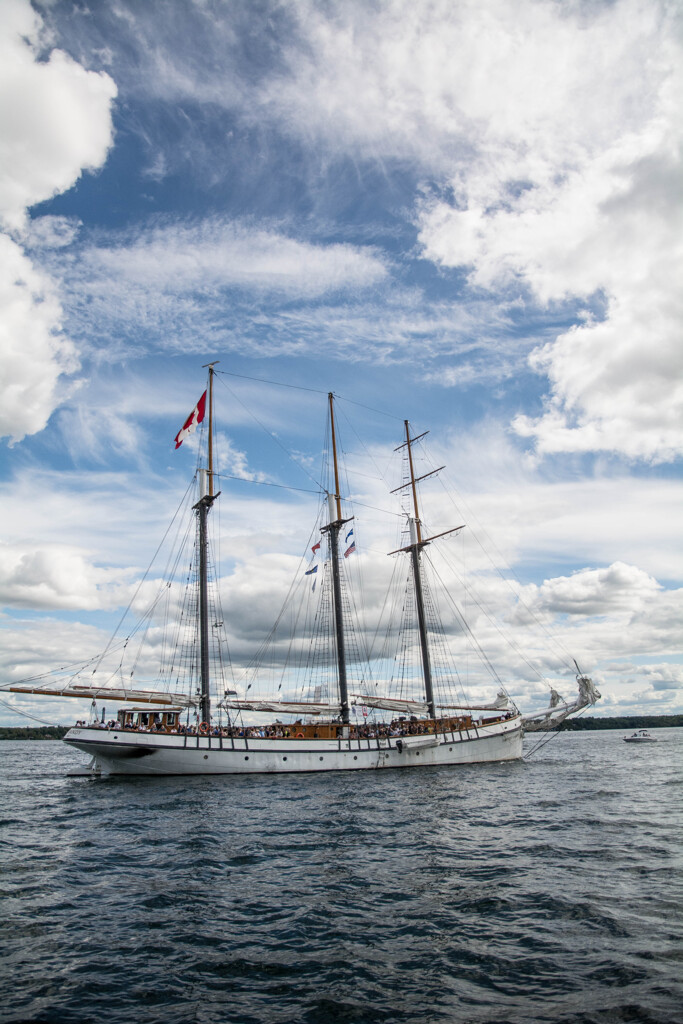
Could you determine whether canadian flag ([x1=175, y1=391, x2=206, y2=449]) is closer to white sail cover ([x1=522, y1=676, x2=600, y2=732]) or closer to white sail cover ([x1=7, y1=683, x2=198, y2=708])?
white sail cover ([x1=7, y1=683, x2=198, y2=708])

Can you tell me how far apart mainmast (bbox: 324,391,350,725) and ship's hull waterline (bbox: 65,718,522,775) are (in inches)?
193

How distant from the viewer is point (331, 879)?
51.6ft

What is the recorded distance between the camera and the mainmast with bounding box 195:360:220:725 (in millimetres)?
45875

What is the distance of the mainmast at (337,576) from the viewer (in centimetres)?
5135

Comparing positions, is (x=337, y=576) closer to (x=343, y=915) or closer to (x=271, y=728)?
(x=271, y=728)

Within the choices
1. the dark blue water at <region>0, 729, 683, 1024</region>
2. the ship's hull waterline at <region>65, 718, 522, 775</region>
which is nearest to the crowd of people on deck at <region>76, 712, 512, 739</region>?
the ship's hull waterline at <region>65, 718, 522, 775</region>

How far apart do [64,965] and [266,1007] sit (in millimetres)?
4117

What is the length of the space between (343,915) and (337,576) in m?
42.5

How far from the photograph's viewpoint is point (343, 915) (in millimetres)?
12812

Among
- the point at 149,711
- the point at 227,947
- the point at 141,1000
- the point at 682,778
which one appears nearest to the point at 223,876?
the point at 227,947

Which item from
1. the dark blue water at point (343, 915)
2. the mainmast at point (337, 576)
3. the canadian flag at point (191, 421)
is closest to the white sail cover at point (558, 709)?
the mainmast at point (337, 576)

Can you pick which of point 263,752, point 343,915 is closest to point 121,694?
point 263,752

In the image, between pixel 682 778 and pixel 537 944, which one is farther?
pixel 682 778

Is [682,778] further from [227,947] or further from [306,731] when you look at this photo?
[227,947]
